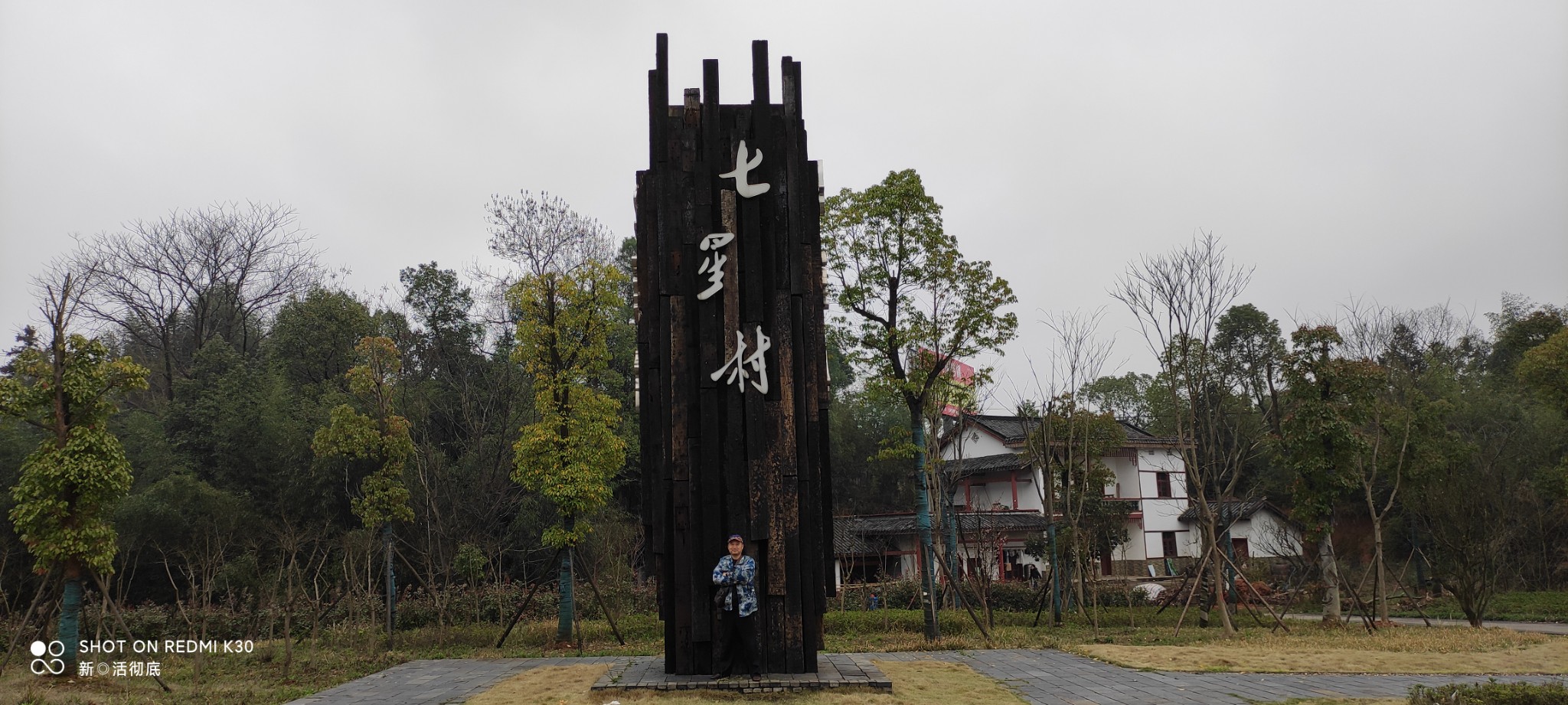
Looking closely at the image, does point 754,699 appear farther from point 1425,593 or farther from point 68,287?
point 1425,593

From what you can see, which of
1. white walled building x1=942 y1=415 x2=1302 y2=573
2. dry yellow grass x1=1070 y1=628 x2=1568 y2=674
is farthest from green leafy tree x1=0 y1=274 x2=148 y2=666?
white walled building x1=942 y1=415 x2=1302 y2=573

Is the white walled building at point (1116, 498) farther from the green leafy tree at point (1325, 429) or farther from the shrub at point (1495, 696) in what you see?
the shrub at point (1495, 696)

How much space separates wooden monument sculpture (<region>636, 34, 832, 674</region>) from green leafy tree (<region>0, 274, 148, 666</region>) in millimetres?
6920

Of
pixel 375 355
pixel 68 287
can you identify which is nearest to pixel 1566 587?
pixel 375 355

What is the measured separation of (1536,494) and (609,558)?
2474cm

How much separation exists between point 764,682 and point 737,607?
29.3 inches

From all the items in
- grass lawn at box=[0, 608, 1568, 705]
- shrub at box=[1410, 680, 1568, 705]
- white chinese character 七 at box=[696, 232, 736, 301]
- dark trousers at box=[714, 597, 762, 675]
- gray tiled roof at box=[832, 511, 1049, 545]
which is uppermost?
white chinese character 七 at box=[696, 232, 736, 301]

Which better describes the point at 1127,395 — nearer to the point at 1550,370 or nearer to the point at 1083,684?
the point at 1550,370

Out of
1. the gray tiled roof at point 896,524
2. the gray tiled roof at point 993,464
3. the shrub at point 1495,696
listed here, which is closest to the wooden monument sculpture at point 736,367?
the shrub at point 1495,696

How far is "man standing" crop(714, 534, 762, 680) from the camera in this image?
→ 9.14 meters

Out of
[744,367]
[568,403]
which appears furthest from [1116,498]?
[744,367]

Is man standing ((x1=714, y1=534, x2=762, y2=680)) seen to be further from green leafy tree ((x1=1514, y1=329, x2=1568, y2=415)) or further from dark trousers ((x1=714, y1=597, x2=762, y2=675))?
green leafy tree ((x1=1514, y1=329, x2=1568, y2=415))

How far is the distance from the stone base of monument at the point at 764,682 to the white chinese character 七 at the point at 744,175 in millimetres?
4766

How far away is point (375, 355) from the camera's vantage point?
1722cm
